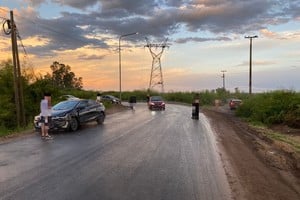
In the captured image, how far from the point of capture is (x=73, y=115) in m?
23.9

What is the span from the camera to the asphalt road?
9000 mm

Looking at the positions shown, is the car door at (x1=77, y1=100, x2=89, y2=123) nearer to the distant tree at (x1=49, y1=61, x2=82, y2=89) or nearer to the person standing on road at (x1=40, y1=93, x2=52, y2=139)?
the person standing on road at (x1=40, y1=93, x2=52, y2=139)

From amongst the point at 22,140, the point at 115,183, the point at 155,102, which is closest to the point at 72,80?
the point at 155,102

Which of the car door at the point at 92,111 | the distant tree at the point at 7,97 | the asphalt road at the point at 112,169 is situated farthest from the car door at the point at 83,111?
the distant tree at the point at 7,97

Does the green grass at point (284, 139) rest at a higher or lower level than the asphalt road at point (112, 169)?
lower

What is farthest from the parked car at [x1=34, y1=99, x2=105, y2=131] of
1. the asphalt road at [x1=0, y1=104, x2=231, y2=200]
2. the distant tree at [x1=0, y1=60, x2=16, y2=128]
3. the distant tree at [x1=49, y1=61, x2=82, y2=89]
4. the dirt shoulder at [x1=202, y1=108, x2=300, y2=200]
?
the distant tree at [x1=49, y1=61, x2=82, y2=89]

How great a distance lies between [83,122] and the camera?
25.3 metres

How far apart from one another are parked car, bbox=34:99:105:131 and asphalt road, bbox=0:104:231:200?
3.89 metres

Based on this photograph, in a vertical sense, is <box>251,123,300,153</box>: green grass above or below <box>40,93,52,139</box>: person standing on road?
below

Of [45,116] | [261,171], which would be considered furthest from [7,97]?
[261,171]

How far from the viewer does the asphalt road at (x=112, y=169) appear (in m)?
9.00

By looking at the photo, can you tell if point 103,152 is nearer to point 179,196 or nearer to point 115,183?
point 115,183

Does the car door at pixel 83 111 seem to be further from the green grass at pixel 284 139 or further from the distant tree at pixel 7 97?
the distant tree at pixel 7 97

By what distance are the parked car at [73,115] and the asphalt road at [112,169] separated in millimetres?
3887
